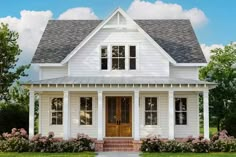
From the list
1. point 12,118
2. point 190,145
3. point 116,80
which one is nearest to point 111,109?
point 116,80

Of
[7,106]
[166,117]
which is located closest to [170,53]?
[166,117]

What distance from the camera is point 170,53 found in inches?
1120

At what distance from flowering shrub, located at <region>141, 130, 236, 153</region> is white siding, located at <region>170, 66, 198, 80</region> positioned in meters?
4.84

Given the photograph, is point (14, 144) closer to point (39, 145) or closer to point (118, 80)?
point (39, 145)

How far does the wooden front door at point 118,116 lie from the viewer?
2703 cm

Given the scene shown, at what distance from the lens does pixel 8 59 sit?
32.2 meters

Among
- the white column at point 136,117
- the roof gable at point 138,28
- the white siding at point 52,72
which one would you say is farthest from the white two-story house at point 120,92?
the white column at point 136,117

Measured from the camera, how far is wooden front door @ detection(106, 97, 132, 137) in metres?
27.0

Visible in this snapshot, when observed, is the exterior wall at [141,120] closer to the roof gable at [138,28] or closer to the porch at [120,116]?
the porch at [120,116]

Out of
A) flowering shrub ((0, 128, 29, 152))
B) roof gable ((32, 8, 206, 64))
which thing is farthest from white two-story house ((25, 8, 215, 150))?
flowering shrub ((0, 128, 29, 152))

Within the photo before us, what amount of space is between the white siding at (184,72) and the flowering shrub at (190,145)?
4842mm

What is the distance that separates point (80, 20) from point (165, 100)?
9.19 metres

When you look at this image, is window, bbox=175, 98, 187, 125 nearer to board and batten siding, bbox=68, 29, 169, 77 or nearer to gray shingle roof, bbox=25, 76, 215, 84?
gray shingle roof, bbox=25, 76, 215, 84

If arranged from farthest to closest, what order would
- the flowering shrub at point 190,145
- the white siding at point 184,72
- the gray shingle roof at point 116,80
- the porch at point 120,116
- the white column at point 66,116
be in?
1. the white siding at point 184,72
2. the porch at point 120,116
3. the gray shingle roof at point 116,80
4. the white column at point 66,116
5. the flowering shrub at point 190,145
